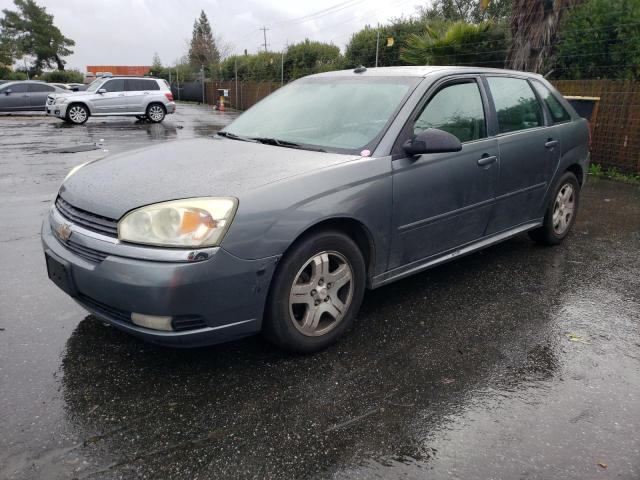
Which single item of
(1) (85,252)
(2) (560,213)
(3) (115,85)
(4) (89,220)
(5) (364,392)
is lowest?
(5) (364,392)

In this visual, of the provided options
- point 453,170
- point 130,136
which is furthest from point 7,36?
point 453,170

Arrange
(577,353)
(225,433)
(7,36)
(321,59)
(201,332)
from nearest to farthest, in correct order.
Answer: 1. (225,433)
2. (201,332)
3. (577,353)
4. (321,59)
5. (7,36)

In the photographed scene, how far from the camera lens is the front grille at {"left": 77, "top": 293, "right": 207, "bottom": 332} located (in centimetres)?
262

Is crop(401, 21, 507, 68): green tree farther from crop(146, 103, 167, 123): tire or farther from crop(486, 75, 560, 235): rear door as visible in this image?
crop(146, 103, 167, 123): tire

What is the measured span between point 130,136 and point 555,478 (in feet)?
48.7

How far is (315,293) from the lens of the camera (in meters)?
3.06

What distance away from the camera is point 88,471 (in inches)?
85.0

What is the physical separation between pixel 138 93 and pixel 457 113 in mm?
18202

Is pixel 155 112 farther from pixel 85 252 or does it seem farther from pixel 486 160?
pixel 85 252

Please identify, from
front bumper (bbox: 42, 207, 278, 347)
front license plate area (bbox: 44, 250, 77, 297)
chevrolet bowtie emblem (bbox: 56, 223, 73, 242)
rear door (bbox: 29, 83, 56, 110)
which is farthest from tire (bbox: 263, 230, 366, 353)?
rear door (bbox: 29, 83, 56, 110)

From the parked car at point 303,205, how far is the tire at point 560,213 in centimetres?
39

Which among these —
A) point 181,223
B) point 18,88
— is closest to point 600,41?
point 181,223

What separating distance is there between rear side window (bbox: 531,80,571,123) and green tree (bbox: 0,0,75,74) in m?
82.5

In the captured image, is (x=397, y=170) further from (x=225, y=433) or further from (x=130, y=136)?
(x=130, y=136)
